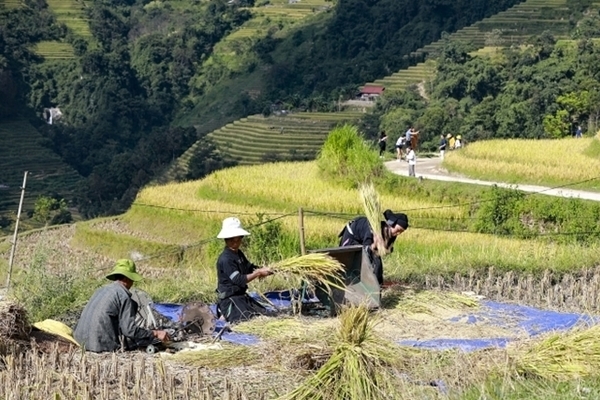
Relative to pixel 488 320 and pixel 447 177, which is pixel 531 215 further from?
pixel 488 320

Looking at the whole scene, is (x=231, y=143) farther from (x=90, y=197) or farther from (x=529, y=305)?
(x=529, y=305)

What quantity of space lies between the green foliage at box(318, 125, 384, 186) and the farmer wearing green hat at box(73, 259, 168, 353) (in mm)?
14068

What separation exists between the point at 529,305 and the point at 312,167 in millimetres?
16181

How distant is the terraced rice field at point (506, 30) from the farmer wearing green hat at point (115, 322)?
4887 centimetres

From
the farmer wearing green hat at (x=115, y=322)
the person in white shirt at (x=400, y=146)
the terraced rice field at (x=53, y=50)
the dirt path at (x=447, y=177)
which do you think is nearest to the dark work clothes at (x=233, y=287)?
the farmer wearing green hat at (x=115, y=322)

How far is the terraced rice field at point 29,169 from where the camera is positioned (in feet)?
188

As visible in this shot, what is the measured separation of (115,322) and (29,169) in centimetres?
5662

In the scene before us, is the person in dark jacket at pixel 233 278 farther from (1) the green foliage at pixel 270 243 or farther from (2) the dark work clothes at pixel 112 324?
(1) the green foliage at pixel 270 243

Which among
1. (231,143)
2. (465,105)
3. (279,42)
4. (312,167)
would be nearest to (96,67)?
(279,42)

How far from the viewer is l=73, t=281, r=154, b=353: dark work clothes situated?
7145 millimetres

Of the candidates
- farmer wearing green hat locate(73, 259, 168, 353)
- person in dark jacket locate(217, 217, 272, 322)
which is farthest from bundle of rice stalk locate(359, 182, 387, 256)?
farmer wearing green hat locate(73, 259, 168, 353)

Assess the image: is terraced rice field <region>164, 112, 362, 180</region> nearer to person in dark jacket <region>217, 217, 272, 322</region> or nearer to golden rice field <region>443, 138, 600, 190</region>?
golden rice field <region>443, 138, 600, 190</region>

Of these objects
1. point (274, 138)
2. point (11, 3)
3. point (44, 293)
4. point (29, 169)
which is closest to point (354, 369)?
point (44, 293)

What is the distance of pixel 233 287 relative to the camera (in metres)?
8.28
